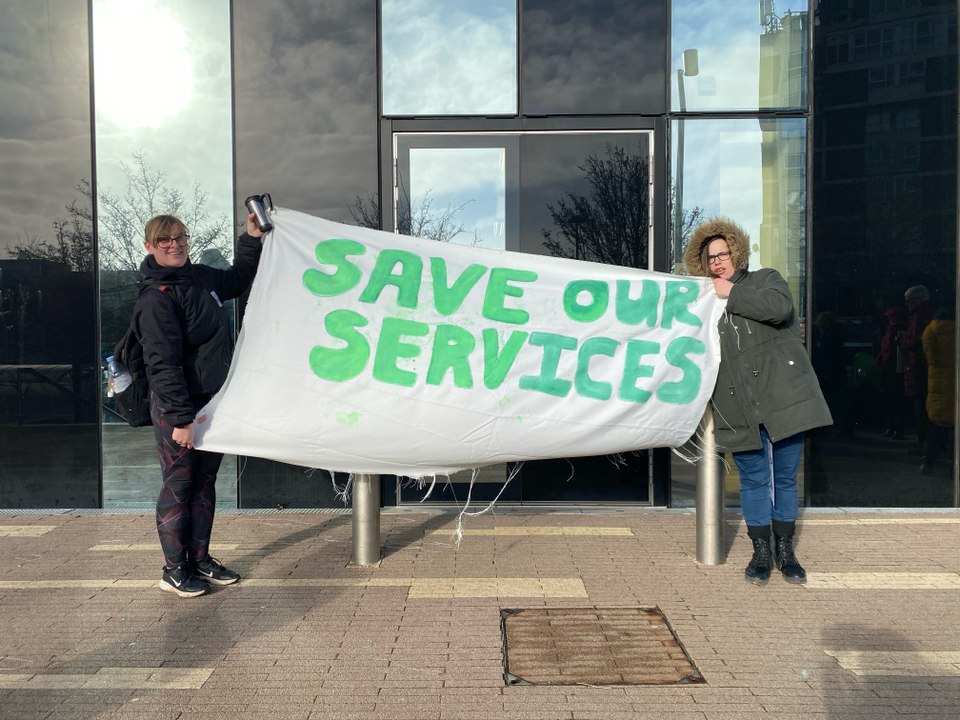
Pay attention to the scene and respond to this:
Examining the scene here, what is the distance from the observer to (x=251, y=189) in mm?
6539

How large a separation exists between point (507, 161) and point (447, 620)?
3869 millimetres

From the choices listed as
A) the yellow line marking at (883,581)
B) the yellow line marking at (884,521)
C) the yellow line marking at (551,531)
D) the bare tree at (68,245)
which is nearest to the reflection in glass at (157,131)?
the bare tree at (68,245)

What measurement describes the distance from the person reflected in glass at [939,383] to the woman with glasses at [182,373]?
5.27 m

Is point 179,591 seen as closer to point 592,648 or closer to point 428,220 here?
point 592,648

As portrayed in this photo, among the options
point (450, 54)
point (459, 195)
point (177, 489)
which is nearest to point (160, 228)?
point (177, 489)

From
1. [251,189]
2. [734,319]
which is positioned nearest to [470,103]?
[251,189]

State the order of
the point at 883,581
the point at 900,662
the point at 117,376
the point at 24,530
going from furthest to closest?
the point at 24,530 → the point at 883,581 → the point at 117,376 → the point at 900,662

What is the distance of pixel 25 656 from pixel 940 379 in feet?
21.6

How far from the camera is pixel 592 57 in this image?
255 inches

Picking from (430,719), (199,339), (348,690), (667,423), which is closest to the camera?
(430,719)

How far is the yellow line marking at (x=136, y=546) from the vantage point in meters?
5.51

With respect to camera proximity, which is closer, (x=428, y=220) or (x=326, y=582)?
(x=326, y=582)

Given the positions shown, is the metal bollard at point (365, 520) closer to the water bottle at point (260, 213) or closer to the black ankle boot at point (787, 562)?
the water bottle at point (260, 213)

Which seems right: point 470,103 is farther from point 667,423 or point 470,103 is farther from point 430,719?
point 430,719
